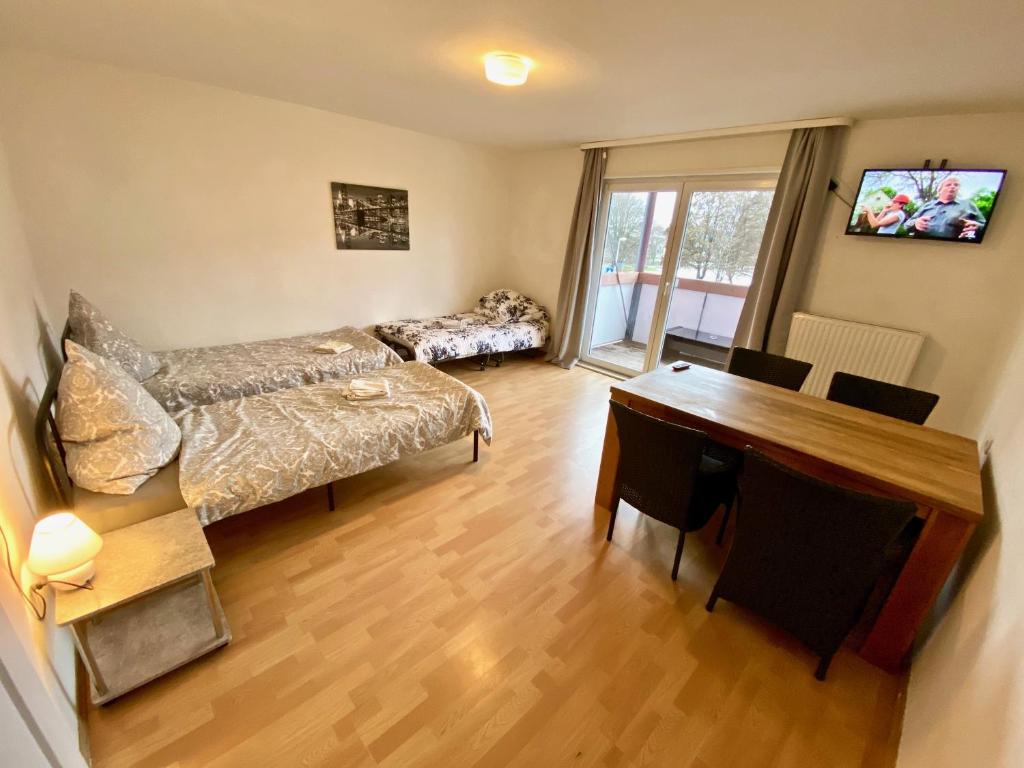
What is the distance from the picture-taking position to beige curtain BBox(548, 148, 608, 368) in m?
4.32

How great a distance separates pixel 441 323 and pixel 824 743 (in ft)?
14.0

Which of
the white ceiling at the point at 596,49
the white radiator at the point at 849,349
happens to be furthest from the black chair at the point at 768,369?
the white ceiling at the point at 596,49

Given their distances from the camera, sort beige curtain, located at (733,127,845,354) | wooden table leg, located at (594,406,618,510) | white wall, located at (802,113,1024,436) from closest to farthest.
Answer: wooden table leg, located at (594,406,618,510) → white wall, located at (802,113,1024,436) → beige curtain, located at (733,127,845,354)

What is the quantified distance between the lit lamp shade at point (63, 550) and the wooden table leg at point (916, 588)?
2743 millimetres

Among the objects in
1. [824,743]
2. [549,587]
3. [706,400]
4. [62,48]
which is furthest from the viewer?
[62,48]

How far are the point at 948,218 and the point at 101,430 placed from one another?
4.66m

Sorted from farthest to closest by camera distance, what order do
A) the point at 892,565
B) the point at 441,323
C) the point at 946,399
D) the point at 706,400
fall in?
the point at 441,323, the point at 946,399, the point at 706,400, the point at 892,565

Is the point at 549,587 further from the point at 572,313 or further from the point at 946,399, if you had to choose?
the point at 572,313

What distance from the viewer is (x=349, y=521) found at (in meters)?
2.25

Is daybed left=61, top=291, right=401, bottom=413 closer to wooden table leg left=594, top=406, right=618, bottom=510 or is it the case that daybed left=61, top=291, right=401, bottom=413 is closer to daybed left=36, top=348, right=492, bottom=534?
daybed left=36, top=348, right=492, bottom=534

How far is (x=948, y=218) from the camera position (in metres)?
2.54

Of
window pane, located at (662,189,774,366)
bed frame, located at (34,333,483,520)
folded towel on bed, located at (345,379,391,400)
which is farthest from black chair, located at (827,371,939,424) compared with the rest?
bed frame, located at (34,333,483,520)

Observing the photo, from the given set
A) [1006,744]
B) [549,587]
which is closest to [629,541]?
[549,587]

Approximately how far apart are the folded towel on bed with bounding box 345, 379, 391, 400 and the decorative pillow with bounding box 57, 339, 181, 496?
0.99 meters
